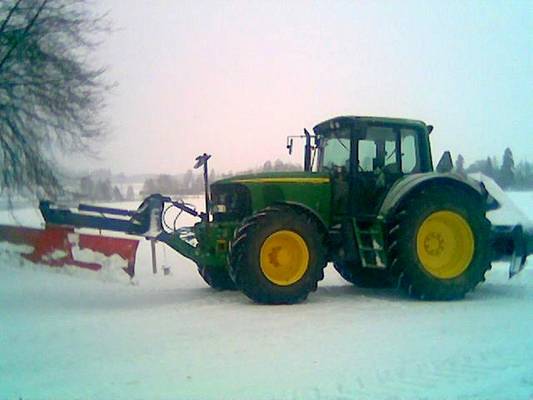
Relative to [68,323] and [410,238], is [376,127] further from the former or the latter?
[68,323]

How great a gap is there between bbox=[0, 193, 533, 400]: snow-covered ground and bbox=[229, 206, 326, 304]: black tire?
0.82 feet

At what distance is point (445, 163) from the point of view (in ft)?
29.3

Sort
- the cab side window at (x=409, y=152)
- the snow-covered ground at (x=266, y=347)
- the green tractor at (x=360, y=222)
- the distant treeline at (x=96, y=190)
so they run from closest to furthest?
the snow-covered ground at (x=266, y=347), the green tractor at (x=360, y=222), the cab side window at (x=409, y=152), the distant treeline at (x=96, y=190)

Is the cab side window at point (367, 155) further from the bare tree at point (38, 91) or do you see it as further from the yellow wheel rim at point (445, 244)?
the bare tree at point (38, 91)

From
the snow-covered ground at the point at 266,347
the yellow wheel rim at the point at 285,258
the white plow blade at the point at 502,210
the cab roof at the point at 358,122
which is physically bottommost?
the snow-covered ground at the point at 266,347

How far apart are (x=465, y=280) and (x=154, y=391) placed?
16.3 ft

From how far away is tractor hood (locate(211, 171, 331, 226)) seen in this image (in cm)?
759

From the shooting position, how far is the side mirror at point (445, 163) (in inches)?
351

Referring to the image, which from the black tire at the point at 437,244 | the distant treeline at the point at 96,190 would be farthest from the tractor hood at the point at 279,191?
the distant treeline at the point at 96,190

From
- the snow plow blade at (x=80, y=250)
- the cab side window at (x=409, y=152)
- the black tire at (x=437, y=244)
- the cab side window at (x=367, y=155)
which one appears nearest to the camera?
the black tire at (x=437, y=244)

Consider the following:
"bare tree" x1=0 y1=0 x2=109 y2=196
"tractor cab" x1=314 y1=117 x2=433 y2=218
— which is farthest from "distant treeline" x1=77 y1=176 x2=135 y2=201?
"tractor cab" x1=314 y1=117 x2=433 y2=218

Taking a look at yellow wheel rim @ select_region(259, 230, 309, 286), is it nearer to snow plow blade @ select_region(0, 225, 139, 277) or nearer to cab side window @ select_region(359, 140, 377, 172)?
cab side window @ select_region(359, 140, 377, 172)

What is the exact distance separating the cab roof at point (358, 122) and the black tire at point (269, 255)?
5.44 ft

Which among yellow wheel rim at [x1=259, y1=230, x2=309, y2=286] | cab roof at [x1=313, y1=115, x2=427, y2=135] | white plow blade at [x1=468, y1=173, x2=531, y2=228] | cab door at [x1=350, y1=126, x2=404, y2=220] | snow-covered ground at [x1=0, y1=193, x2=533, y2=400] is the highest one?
cab roof at [x1=313, y1=115, x2=427, y2=135]
